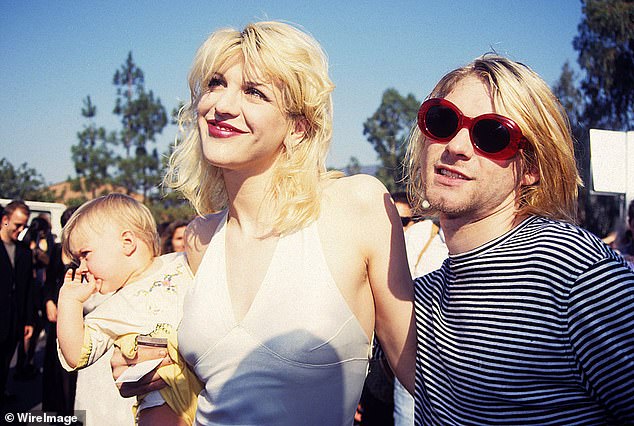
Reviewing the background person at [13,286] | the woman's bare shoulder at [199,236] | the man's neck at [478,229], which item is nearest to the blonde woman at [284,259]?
the woman's bare shoulder at [199,236]

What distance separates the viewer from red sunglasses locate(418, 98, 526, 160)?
1.47 m

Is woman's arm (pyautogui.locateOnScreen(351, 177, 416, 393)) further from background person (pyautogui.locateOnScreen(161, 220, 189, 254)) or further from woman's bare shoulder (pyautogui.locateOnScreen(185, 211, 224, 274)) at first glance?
background person (pyautogui.locateOnScreen(161, 220, 189, 254))

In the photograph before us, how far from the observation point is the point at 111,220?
7.99ft

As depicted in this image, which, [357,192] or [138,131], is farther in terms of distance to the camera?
[138,131]

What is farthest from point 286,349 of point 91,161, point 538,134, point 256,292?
point 91,161

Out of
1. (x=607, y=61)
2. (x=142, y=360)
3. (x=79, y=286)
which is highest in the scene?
(x=607, y=61)

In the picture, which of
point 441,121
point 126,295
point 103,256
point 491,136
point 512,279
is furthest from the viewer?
point 103,256

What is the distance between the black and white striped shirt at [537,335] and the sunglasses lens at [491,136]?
0.76 feet

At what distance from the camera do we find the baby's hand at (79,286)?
220 centimetres

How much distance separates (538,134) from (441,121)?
0.91ft

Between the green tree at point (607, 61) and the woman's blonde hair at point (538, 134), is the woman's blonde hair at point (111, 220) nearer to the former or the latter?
the woman's blonde hair at point (538, 134)

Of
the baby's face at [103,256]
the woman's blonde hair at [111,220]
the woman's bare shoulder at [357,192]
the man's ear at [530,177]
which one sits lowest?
the baby's face at [103,256]

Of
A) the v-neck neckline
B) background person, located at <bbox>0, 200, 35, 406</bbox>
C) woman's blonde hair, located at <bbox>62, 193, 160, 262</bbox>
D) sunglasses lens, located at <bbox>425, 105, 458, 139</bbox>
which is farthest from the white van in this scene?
sunglasses lens, located at <bbox>425, 105, 458, 139</bbox>

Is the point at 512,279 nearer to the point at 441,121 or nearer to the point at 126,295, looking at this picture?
the point at 441,121
